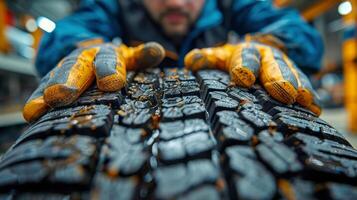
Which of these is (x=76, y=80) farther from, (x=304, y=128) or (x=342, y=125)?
(x=342, y=125)

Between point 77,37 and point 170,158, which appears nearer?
point 170,158

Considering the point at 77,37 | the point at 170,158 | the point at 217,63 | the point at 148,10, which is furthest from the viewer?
the point at 148,10

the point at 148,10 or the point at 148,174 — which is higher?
the point at 148,10

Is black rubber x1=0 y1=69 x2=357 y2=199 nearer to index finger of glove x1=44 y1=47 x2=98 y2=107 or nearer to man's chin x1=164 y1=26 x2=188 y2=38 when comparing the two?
index finger of glove x1=44 y1=47 x2=98 y2=107

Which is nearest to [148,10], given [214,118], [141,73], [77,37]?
[77,37]

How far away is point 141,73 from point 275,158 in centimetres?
42

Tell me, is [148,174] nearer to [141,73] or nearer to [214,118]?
[214,118]

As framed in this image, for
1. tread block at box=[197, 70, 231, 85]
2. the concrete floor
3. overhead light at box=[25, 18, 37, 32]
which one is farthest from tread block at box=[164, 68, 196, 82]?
overhead light at box=[25, 18, 37, 32]

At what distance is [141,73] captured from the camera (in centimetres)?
66

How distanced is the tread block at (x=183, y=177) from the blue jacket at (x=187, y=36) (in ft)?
2.20

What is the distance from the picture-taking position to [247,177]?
307mm

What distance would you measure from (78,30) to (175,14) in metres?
0.36

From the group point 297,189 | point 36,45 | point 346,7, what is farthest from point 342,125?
point 36,45

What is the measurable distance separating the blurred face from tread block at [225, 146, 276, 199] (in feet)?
2.39
